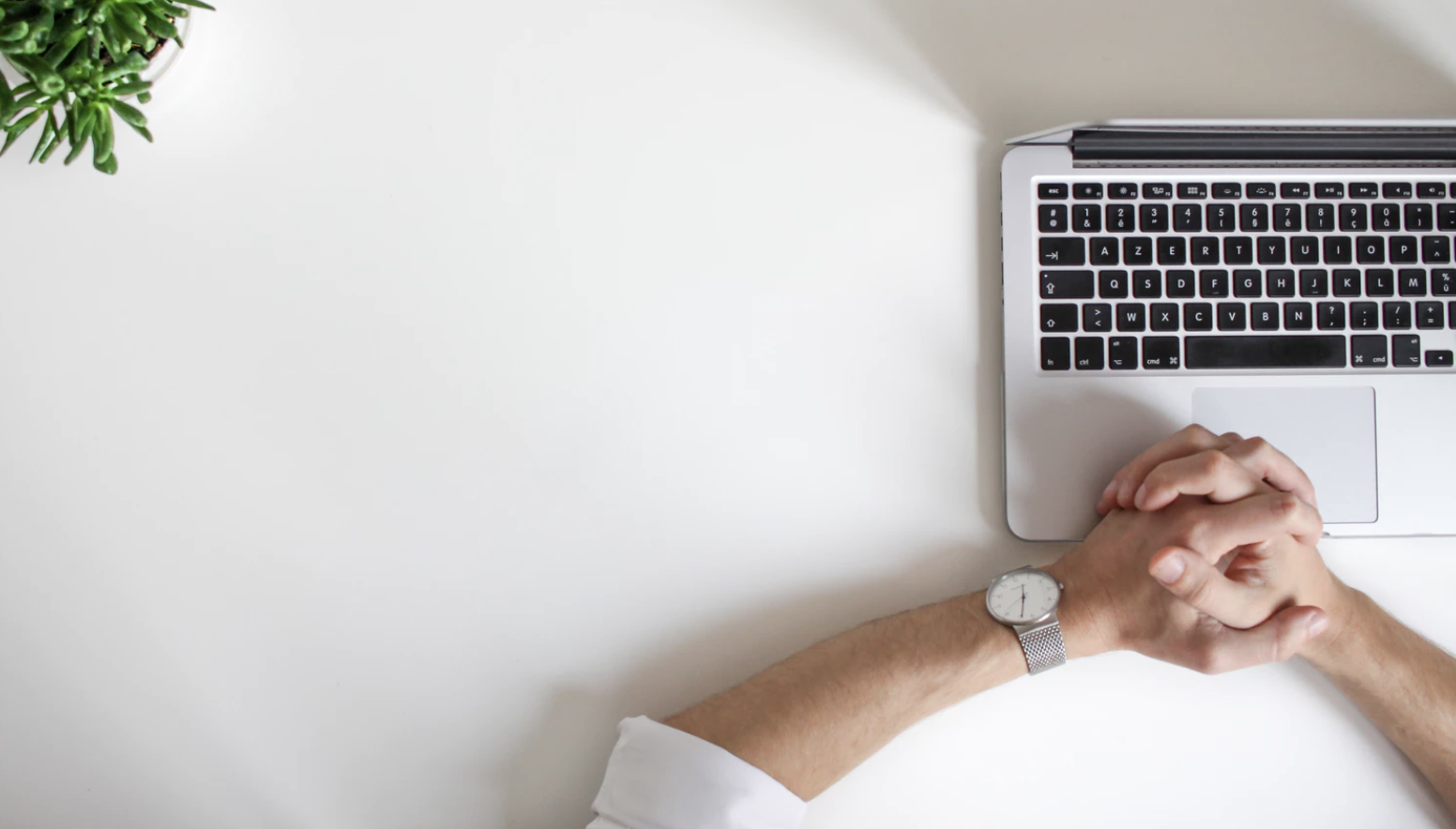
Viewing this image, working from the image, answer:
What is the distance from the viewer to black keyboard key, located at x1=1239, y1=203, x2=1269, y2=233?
840 mm

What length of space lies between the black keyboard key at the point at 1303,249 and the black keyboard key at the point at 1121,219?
0.16 m

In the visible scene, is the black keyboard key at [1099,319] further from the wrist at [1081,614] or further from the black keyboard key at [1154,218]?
the wrist at [1081,614]

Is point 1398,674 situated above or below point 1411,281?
below

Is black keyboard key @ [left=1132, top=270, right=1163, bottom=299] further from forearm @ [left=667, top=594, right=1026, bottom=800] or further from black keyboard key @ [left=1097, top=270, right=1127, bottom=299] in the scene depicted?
forearm @ [left=667, top=594, right=1026, bottom=800]

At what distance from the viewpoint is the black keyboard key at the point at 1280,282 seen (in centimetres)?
84

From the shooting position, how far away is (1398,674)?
32.3 inches

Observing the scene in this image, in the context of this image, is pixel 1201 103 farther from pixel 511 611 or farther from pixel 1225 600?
pixel 511 611

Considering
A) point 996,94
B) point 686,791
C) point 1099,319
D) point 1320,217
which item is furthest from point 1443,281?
point 686,791

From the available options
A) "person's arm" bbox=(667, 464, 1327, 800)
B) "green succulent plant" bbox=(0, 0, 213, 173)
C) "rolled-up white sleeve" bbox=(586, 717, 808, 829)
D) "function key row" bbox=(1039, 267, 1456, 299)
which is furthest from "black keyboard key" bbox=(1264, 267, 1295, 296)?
"green succulent plant" bbox=(0, 0, 213, 173)

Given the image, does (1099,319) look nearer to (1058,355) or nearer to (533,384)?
(1058,355)

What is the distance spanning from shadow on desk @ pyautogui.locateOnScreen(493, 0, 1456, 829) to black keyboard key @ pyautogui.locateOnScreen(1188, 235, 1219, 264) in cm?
15

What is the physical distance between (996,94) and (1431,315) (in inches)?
19.2

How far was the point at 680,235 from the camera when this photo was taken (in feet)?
2.90

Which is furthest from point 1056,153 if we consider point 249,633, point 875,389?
point 249,633
